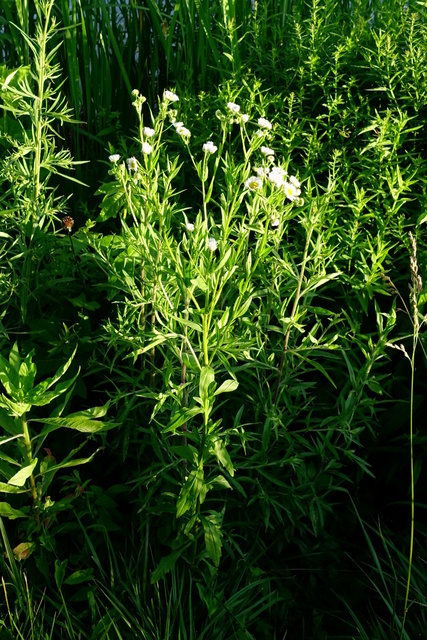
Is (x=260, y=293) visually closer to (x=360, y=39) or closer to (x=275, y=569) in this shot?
(x=275, y=569)

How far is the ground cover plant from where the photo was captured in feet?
6.75

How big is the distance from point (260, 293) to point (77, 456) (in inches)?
37.0

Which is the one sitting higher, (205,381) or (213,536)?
(205,381)

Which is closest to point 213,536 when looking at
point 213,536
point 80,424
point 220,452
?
point 213,536

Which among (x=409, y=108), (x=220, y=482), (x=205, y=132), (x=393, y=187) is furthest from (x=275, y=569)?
(x=409, y=108)

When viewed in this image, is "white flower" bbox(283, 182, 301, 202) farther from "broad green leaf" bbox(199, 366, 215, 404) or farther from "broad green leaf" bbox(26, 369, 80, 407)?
"broad green leaf" bbox(26, 369, 80, 407)

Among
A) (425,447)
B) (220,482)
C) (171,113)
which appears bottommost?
(425,447)

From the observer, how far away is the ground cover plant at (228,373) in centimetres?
206

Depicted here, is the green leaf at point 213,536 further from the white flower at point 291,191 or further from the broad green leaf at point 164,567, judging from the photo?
the white flower at point 291,191

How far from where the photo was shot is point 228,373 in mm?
2441

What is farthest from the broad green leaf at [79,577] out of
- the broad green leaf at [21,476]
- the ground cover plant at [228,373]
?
the broad green leaf at [21,476]

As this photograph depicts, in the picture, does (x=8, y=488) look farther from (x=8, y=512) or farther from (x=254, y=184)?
(x=254, y=184)

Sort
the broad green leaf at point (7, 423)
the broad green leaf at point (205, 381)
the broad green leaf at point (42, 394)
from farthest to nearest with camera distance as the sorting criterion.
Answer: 1. the broad green leaf at point (7, 423)
2. the broad green leaf at point (42, 394)
3. the broad green leaf at point (205, 381)

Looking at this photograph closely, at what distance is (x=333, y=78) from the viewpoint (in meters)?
3.16
